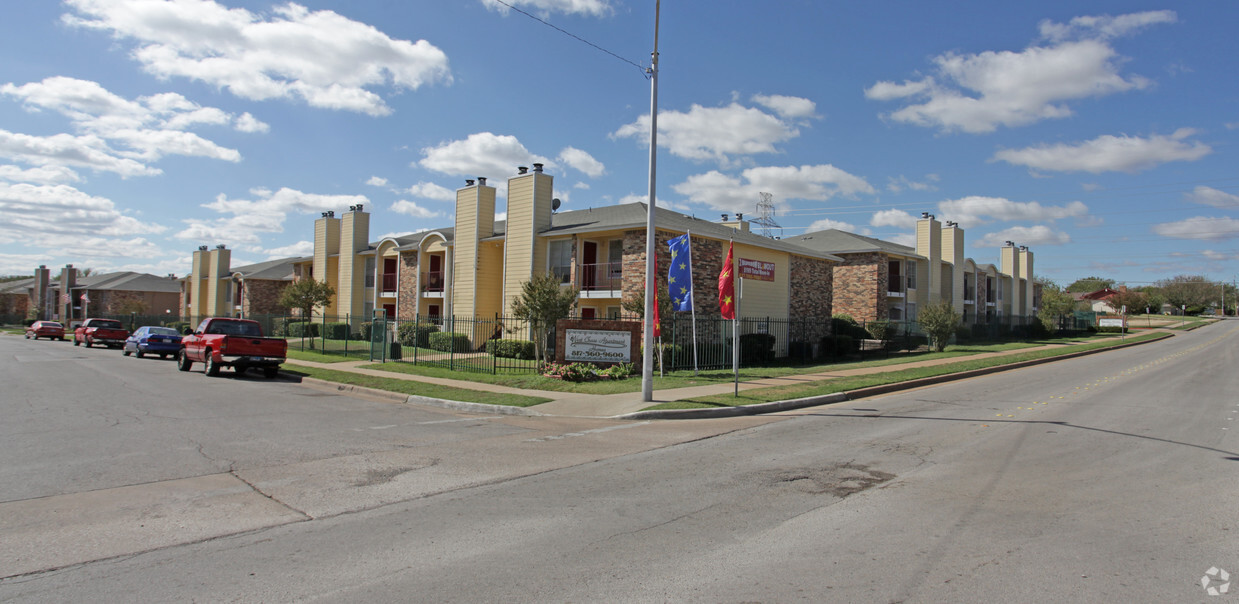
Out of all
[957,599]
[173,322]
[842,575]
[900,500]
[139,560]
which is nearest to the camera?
[957,599]

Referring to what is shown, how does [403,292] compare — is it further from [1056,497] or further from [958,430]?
[1056,497]

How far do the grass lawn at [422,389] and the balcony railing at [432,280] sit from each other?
43.0ft

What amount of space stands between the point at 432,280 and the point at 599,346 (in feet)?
59.2

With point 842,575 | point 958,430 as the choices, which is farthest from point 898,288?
point 842,575

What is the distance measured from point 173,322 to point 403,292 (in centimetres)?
2599

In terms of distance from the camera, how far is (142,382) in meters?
17.3

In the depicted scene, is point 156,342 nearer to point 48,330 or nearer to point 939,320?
point 48,330

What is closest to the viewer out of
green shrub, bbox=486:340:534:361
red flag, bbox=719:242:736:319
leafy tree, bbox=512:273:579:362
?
red flag, bbox=719:242:736:319

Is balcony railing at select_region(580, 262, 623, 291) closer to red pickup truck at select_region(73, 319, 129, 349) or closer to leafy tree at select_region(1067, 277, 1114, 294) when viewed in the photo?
red pickup truck at select_region(73, 319, 129, 349)

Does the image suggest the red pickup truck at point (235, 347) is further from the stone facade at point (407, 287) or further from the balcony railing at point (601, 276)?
the stone facade at point (407, 287)

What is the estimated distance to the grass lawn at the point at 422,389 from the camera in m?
14.1

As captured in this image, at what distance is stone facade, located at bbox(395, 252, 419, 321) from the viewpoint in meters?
34.7

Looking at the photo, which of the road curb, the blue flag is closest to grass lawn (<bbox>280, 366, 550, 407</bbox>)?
the road curb

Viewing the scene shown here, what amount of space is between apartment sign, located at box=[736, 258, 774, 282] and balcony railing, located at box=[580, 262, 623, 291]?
455 centimetres
